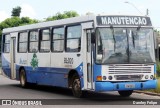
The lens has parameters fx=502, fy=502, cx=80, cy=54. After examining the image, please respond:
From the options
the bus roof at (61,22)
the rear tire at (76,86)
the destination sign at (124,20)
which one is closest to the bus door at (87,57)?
the bus roof at (61,22)

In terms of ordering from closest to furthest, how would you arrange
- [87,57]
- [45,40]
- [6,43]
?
[87,57] → [45,40] → [6,43]

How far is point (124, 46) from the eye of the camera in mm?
16734

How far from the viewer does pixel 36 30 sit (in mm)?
22297

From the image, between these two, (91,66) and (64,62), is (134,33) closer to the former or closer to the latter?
(91,66)

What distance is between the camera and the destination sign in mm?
16844

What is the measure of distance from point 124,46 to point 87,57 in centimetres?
135

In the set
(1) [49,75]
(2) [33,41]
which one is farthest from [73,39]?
(2) [33,41]

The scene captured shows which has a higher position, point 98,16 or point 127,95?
point 98,16

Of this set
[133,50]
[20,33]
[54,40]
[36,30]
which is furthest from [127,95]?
[20,33]

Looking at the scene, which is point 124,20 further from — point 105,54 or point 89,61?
point 89,61

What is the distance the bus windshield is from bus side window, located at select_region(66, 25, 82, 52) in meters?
1.45

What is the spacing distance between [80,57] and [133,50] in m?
1.96

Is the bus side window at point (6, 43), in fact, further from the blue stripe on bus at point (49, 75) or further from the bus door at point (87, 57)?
the bus door at point (87, 57)

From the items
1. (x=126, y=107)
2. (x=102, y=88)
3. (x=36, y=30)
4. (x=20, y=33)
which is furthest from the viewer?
(x=20, y=33)
